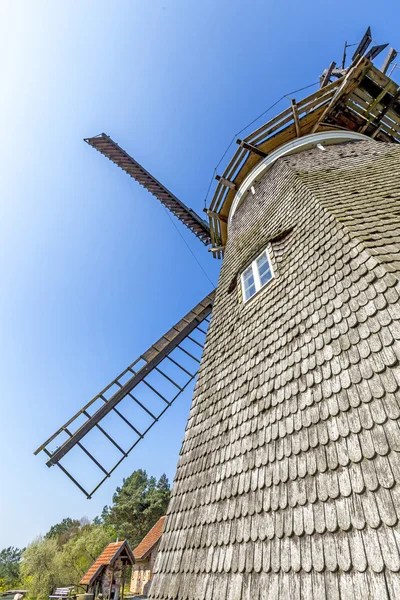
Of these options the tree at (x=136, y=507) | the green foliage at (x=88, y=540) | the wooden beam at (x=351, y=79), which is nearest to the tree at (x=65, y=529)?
the green foliage at (x=88, y=540)

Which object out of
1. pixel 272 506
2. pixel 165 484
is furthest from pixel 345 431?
pixel 165 484

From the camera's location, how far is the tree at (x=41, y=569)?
29578mm

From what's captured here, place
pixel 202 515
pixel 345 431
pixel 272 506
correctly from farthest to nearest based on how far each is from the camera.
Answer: pixel 202 515 → pixel 272 506 → pixel 345 431

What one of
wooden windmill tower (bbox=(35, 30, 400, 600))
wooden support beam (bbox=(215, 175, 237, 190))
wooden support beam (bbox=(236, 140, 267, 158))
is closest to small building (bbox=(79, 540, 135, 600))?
wooden windmill tower (bbox=(35, 30, 400, 600))

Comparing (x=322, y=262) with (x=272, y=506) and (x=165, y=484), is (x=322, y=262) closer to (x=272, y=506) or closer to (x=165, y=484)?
(x=272, y=506)

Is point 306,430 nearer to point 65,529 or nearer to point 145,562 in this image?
point 145,562

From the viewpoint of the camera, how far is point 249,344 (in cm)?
379

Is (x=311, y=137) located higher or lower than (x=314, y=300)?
higher

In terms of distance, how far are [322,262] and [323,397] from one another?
1522 millimetres

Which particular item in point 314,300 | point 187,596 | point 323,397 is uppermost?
point 314,300

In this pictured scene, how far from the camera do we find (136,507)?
142 feet

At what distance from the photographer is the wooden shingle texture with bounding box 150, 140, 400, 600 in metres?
1.70

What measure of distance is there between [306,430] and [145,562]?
78.6 ft

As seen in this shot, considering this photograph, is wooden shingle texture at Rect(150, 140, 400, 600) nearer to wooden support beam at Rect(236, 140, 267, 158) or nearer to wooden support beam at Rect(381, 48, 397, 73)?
wooden support beam at Rect(236, 140, 267, 158)
